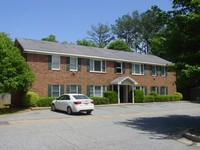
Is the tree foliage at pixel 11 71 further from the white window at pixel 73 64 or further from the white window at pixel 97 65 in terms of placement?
the white window at pixel 97 65

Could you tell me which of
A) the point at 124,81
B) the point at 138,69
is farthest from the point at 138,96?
the point at 138,69

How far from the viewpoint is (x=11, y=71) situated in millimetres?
22484

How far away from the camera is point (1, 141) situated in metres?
11.0

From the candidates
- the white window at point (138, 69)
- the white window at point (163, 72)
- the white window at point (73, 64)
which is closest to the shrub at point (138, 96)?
the white window at point (138, 69)

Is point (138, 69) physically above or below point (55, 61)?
below

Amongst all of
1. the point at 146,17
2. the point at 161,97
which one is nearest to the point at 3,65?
the point at 161,97

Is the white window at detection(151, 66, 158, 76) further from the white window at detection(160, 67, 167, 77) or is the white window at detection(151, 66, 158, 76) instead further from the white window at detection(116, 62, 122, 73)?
the white window at detection(116, 62, 122, 73)

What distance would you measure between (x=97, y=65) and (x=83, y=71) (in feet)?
7.49

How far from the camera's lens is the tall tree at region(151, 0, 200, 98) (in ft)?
45.1

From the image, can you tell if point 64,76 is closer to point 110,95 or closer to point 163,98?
point 110,95

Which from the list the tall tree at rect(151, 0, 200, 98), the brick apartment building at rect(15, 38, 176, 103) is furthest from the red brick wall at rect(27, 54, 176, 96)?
the tall tree at rect(151, 0, 200, 98)

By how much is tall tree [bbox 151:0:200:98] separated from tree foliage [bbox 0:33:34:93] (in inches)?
484

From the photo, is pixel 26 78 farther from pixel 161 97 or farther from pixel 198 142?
pixel 161 97

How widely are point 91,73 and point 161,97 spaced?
11.0 m
